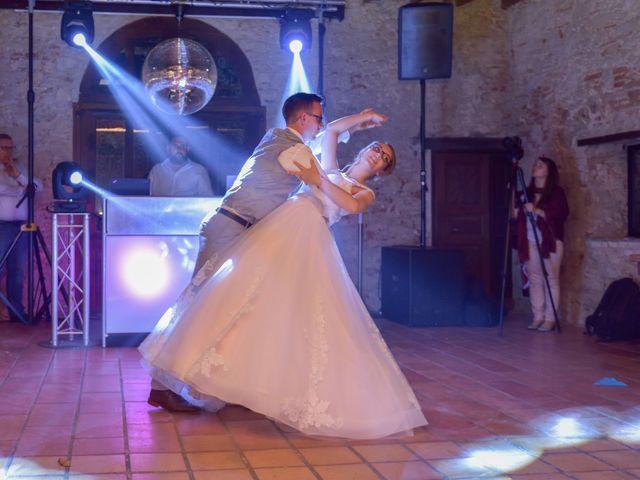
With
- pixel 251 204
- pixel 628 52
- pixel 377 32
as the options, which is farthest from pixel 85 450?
pixel 377 32

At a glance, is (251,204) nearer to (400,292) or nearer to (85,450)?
(85,450)

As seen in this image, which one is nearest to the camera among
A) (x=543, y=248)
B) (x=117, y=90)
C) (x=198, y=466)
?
(x=198, y=466)

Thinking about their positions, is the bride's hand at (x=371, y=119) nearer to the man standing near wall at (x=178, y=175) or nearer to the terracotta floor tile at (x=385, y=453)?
the terracotta floor tile at (x=385, y=453)

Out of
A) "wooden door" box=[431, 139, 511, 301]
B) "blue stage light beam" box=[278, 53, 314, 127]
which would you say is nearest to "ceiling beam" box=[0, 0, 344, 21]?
"blue stage light beam" box=[278, 53, 314, 127]

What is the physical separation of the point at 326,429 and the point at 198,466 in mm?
575

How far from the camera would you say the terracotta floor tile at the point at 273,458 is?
3396mm

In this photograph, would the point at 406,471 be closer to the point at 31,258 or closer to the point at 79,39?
the point at 31,258

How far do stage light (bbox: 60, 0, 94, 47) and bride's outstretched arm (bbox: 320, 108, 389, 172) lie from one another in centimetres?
429

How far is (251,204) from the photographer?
4266 millimetres

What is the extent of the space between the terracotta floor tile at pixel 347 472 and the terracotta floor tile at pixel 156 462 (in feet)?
1.75

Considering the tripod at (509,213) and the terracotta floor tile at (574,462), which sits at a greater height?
the tripod at (509,213)

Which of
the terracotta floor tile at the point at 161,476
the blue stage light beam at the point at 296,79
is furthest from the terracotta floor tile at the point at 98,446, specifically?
the blue stage light beam at the point at 296,79

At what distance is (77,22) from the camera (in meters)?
7.94

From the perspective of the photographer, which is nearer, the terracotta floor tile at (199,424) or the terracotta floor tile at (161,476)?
the terracotta floor tile at (161,476)
